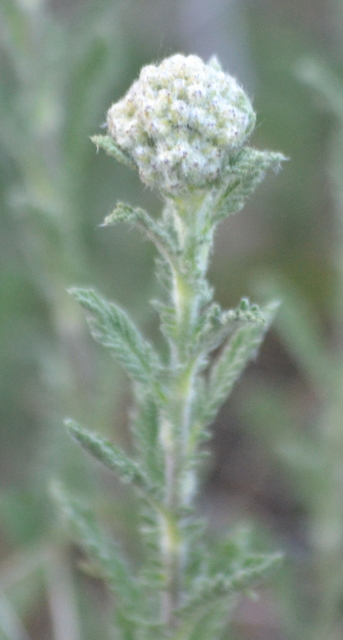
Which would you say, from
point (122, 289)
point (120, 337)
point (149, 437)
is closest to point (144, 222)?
point (120, 337)

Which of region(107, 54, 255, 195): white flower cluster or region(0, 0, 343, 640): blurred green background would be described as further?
region(0, 0, 343, 640): blurred green background

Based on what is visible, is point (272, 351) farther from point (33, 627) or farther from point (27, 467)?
point (33, 627)

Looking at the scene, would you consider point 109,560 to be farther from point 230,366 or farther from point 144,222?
point 144,222

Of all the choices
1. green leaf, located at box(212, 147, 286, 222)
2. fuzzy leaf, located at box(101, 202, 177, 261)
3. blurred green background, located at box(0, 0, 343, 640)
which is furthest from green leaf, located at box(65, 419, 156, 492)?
blurred green background, located at box(0, 0, 343, 640)

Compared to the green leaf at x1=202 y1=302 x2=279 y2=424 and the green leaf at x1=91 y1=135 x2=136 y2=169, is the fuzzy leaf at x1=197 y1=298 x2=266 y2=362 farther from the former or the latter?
the green leaf at x1=91 y1=135 x2=136 y2=169

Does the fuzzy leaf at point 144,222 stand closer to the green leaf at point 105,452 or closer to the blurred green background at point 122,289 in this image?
the green leaf at point 105,452

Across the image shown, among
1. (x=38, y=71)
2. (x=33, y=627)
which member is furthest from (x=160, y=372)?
(x=33, y=627)

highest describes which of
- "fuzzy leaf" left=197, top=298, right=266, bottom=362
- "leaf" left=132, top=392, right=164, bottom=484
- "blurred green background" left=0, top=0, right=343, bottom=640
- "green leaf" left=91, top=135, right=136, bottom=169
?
"blurred green background" left=0, top=0, right=343, bottom=640
